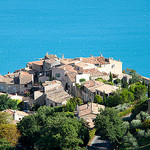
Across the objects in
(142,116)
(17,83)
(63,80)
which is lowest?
(142,116)

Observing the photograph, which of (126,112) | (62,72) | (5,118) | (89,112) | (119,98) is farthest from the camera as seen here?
(62,72)

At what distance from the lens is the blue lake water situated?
105938 millimetres

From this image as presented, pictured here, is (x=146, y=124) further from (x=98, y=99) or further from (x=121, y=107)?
(x=98, y=99)

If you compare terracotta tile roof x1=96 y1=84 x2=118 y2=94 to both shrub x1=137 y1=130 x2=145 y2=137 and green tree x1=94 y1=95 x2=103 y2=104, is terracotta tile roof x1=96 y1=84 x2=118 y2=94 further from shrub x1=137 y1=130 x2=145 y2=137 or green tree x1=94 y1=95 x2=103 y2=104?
shrub x1=137 y1=130 x2=145 y2=137

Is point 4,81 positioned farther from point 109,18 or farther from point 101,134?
point 109,18

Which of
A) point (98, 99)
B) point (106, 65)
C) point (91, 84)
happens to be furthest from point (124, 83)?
point (106, 65)

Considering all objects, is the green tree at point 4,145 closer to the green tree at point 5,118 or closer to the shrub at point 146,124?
the green tree at point 5,118

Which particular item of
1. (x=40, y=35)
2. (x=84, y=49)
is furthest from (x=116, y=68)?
(x=40, y=35)

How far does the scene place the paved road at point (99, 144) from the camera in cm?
3466

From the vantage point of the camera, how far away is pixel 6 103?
167ft

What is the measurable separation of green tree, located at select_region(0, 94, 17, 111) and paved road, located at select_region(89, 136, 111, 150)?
18779mm

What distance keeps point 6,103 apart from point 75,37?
8695cm

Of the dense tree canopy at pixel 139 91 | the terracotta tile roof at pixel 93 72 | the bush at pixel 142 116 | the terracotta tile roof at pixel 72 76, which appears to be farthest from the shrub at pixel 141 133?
the terracotta tile roof at pixel 93 72

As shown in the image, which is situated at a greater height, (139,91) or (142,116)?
(139,91)
